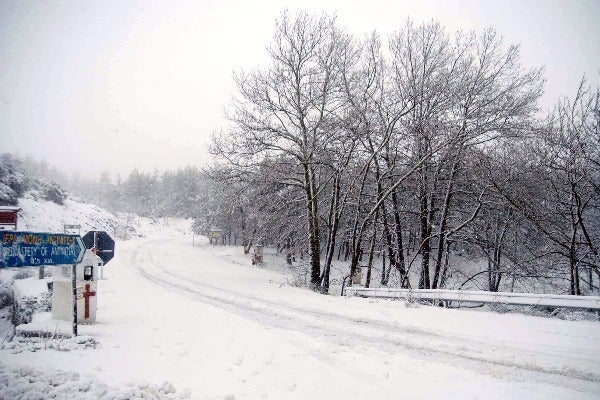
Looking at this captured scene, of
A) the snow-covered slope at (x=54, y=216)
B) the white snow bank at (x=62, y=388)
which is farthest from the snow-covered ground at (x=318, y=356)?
the snow-covered slope at (x=54, y=216)

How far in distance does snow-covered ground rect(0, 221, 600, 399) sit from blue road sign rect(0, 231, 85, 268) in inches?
55.7

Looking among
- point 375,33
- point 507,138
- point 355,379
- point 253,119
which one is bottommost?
point 355,379

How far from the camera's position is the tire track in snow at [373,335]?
5.52 meters

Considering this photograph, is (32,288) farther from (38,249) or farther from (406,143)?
(406,143)

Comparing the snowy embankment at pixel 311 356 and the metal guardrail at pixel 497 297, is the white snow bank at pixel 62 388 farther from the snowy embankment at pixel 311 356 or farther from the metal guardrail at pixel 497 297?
the metal guardrail at pixel 497 297

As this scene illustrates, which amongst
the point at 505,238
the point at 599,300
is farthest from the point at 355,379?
the point at 505,238

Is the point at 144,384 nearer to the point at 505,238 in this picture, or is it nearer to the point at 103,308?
the point at 103,308

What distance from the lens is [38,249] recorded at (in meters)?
5.35

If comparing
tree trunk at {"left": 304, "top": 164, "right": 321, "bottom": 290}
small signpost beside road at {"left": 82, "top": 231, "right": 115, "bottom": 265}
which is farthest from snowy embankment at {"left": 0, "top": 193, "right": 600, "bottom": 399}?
tree trunk at {"left": 304, "top": 164, "right": 321, "bottom": 290}

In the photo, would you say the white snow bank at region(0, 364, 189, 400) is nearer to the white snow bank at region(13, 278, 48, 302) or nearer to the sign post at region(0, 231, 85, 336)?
the sign post at region(0, 231, 85, 336)

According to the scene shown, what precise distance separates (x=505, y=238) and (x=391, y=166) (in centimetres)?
813

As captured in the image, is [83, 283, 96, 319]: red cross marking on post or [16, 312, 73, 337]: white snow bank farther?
[83, 283, 96, 319]: red cross marking on post

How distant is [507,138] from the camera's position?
13.4m

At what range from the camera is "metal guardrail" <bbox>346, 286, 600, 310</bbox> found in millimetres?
7461
